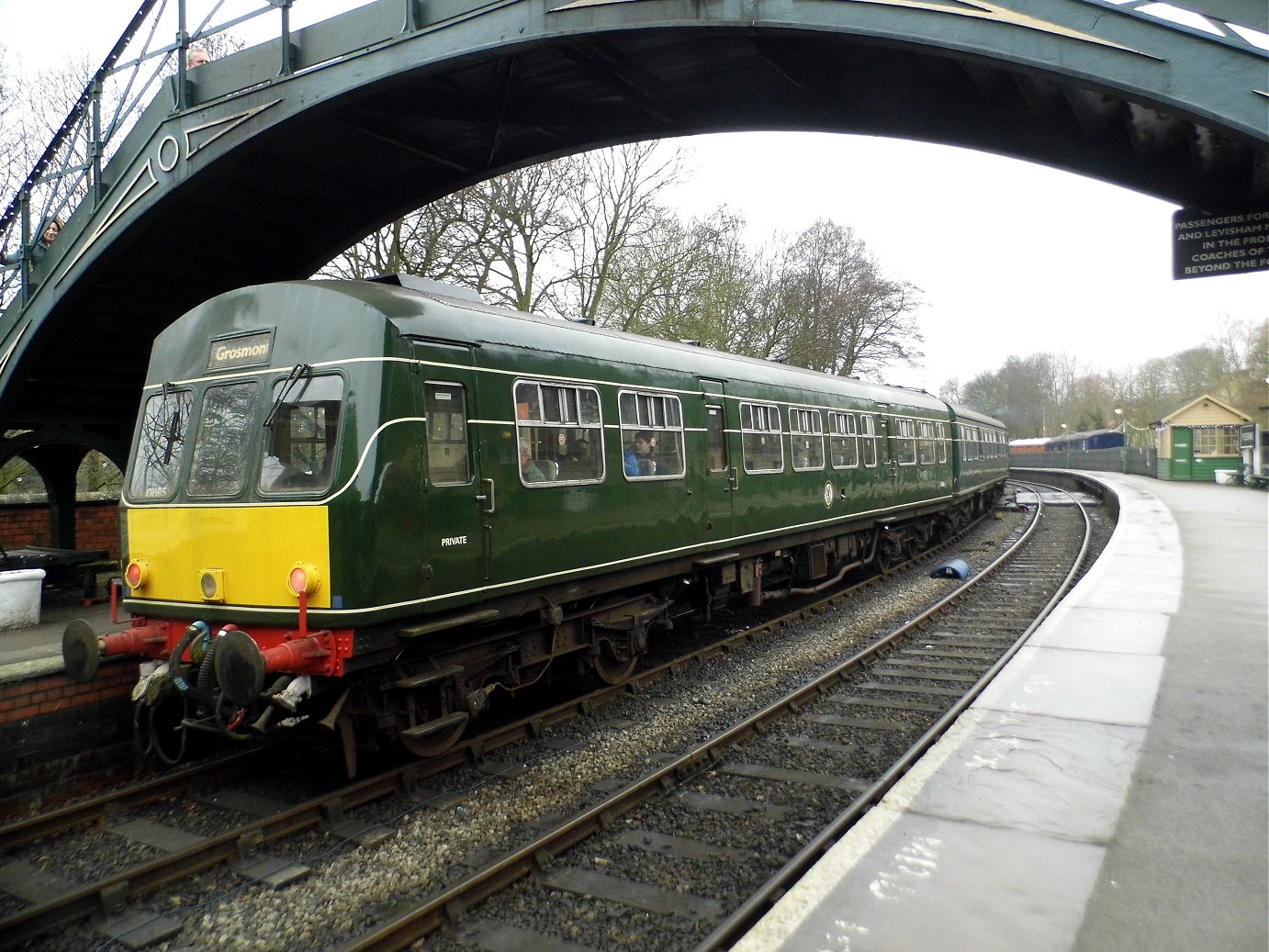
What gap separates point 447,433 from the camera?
5.84m

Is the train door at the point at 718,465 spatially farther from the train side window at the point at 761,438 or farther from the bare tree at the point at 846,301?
the bare tree at the point at 846,301

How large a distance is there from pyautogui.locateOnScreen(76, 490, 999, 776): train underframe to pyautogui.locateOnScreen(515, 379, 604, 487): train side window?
939mm

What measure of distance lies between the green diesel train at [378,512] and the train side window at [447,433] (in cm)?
1

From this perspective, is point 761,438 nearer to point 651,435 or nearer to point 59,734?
point 651,435

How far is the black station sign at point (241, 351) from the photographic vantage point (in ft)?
18.9

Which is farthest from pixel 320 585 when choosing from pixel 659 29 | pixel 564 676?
pixel 659 29

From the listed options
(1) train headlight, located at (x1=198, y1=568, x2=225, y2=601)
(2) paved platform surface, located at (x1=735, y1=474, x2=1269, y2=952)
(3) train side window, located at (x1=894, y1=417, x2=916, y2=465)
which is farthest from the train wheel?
(3) train side window, located at (x1=894, y1=417, x2=916, y2=465)

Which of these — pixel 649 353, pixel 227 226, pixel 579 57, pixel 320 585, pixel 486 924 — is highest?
pixel 579 57

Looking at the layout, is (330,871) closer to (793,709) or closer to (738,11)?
(793,709)

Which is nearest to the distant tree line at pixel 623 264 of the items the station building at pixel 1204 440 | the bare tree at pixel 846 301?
the bare tree at pixel 846 301

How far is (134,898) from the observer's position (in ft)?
14.7

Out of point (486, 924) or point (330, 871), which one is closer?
point (486, 924)

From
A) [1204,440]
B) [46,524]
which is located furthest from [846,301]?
[46,524]

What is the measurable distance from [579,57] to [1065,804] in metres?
7.14
